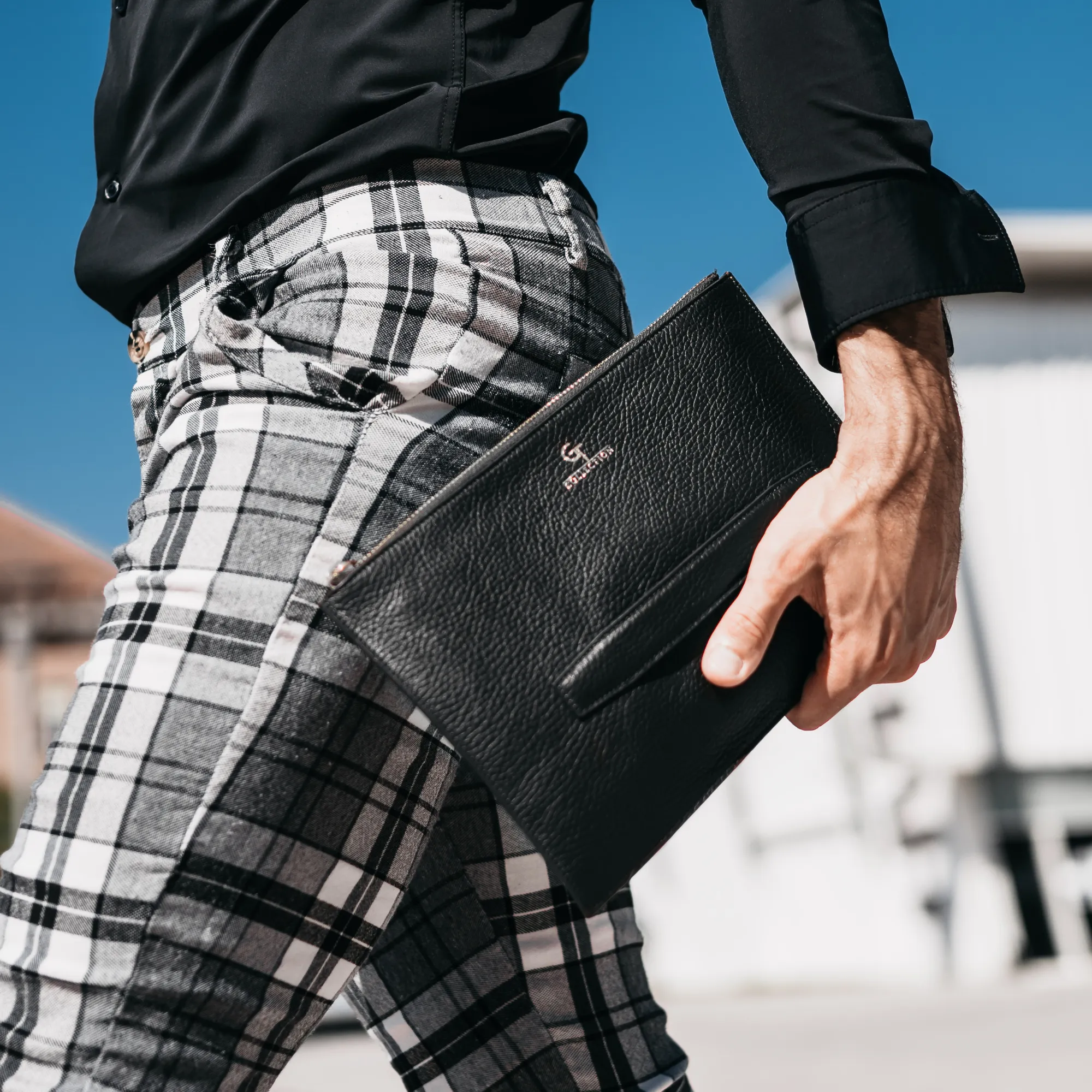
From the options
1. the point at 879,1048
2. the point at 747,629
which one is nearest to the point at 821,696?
the point at 747,629

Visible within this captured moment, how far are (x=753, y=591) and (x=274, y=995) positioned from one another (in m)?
Answer: 0.50

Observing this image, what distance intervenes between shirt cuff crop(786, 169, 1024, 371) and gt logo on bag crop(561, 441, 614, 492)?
0.80ft

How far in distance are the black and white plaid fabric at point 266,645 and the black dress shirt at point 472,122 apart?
0.14 ft

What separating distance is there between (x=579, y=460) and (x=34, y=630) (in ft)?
76.3

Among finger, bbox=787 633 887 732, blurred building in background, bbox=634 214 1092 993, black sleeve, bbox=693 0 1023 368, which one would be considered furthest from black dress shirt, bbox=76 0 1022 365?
blurred building in background, bbox=634 214 1092 993

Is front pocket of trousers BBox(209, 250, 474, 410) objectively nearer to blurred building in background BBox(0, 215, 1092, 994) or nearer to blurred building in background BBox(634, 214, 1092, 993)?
blurred building in background BBox(0, 215, 1092, 994)

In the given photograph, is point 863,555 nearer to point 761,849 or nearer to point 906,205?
point 906,205

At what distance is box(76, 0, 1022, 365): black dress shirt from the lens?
1.14m

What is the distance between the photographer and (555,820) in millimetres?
977

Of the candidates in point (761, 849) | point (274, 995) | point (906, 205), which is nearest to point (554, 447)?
point (906, 205)

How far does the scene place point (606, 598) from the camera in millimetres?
1040

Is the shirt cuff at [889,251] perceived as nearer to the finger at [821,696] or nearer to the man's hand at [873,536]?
the man's hand at [873,536]

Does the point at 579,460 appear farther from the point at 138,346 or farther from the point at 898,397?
the point at 138,346

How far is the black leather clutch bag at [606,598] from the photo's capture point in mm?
976
